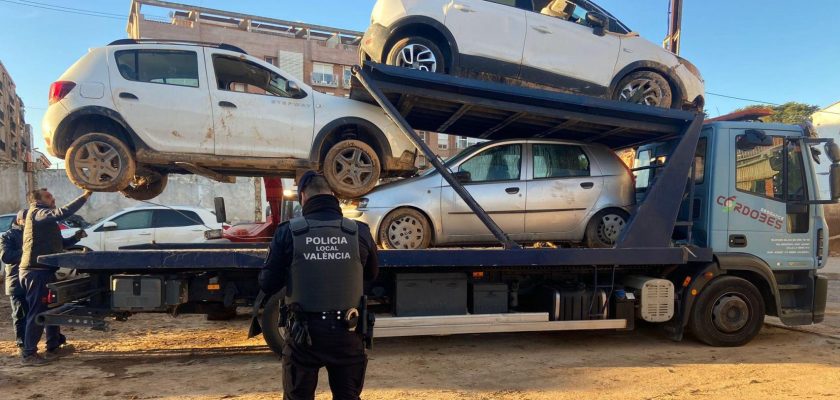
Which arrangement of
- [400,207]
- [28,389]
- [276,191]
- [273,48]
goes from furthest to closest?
[273,48], [276,191], [400,207], [28,389]

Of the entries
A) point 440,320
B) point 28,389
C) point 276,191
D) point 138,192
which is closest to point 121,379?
point 28,389

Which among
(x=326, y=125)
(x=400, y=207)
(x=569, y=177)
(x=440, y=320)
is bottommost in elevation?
(x=440, y=320)

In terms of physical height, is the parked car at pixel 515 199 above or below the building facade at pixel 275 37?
below

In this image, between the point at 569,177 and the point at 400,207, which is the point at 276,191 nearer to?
the point at 400,207

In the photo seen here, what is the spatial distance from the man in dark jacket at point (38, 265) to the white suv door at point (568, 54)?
4812mm

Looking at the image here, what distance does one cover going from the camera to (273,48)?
94.5 ft

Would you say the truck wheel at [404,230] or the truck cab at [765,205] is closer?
the truck wheel at [404,230]

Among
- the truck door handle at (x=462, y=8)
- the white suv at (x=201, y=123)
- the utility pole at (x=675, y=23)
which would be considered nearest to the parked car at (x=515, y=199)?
the white suv at (x=201, y=123)

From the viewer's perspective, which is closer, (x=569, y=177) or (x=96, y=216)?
(x=569, y=177)

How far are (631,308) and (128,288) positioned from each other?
516 cm

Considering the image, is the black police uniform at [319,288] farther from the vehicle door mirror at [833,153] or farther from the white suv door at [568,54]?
the vehicle door mirror at [833,153]

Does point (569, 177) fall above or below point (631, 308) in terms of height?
above

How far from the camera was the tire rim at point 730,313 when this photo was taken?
17.3 ft

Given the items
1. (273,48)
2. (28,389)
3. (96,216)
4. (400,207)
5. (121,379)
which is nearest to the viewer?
(28,389)
